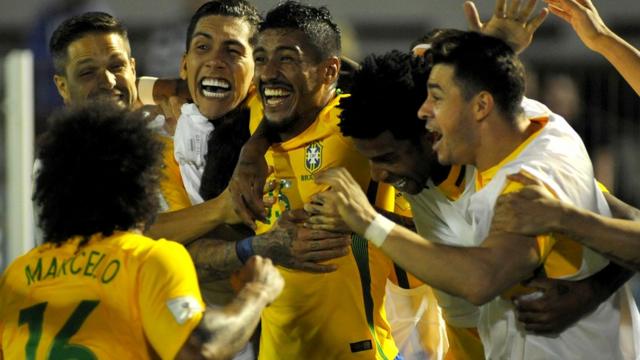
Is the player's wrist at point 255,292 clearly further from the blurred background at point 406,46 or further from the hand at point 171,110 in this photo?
the blurred background at point 406,46

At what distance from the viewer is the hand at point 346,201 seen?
5309 mm

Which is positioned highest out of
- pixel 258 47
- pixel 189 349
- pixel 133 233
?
pixel 258 47

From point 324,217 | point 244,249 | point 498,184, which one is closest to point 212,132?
point 244,249

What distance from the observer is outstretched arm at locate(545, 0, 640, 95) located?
250 inches

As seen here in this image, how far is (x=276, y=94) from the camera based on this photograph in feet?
21.1

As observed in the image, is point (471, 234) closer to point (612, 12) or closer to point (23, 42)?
point (612, 12)

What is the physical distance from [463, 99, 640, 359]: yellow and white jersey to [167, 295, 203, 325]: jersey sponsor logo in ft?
4.16

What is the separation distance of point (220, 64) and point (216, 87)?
12cm

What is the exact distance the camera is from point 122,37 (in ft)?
25.2

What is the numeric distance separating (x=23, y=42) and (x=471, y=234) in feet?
27.8

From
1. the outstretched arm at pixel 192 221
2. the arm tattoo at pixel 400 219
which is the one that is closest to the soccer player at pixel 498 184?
the arm tattoo at pixel 400 219

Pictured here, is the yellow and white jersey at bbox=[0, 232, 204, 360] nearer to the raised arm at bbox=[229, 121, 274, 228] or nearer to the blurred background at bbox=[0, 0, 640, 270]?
the raised arm at bbox=[229, 121, 274, 228]

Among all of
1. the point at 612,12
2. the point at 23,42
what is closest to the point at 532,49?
the point at 612,12

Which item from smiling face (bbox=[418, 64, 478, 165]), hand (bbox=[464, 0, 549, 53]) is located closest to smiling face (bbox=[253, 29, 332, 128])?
hand (bbox=[464, 0, 549, 53])
